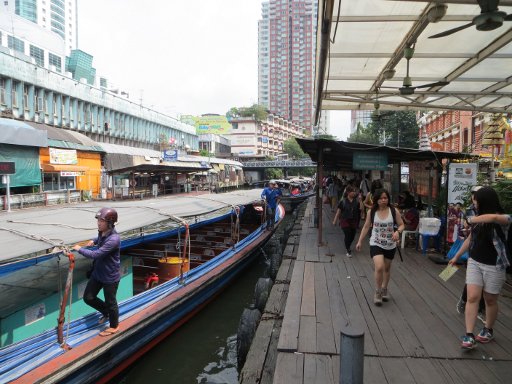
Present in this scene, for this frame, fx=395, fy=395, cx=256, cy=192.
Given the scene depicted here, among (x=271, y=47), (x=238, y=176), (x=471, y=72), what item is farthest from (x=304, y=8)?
(x=471, y=72)

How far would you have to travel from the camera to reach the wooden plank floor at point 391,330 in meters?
3.60

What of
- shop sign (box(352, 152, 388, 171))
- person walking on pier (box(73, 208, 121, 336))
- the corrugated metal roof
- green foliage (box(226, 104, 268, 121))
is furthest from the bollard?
green foliage (box(226, 104, 268, 121))

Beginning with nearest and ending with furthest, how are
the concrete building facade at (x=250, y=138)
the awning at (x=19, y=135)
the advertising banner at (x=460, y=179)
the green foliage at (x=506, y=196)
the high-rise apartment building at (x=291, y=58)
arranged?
the green foliage at (x=506, y=196) → the advertising banner at (x=460, y=179) → the awning at (x=19, y=135) → the concrete building facade at (x=250, y=138) → the high-rise apartment building at (x=291, y=58)

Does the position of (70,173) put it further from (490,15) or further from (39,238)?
(490,15)

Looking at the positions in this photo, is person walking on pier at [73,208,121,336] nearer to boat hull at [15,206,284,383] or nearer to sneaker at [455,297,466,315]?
boat hull at [15,206,284,383]

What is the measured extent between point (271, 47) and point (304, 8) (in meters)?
18.3

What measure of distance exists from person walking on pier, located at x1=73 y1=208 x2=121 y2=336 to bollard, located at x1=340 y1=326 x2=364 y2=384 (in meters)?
2.95

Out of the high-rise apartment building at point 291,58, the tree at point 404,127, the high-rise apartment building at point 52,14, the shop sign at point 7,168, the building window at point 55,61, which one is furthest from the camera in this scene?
the high-rise apartment building at point 291,58

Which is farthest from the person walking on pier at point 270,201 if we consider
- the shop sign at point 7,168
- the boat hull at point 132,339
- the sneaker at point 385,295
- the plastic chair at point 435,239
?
the shop sign at point 7,168

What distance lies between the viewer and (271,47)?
145m

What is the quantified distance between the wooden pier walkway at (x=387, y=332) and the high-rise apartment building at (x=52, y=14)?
107285 mm

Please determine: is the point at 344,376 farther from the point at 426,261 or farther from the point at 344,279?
the point at 426,261

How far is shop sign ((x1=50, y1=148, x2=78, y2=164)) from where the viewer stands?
82.7 feet

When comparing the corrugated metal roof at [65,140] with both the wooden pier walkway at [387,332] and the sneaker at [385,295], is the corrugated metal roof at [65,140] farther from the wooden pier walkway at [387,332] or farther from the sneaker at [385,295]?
the sneaker at [385,295]
